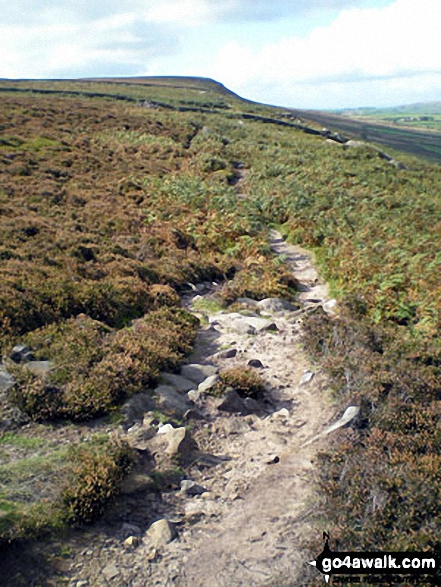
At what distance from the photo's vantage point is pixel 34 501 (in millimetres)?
6082

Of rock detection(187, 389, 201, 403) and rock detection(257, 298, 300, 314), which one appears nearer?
rock detection(187, 389, 201, 403)

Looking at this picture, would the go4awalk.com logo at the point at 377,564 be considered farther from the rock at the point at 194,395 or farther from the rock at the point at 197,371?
the rock at the point at 197,371

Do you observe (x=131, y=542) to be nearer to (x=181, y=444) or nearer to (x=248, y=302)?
(x=181, y=444)

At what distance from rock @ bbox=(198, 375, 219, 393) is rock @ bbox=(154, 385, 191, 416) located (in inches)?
12.7

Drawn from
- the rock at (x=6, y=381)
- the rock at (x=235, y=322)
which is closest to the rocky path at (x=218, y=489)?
the rock at (x=235, y=322)

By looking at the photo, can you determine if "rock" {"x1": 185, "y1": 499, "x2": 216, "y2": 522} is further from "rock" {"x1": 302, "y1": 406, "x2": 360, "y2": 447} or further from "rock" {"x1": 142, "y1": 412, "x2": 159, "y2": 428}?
"rock" {"x1": 302, "y1": 406, "x2": 360, "y2": 447}

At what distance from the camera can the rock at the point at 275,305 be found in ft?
44.6

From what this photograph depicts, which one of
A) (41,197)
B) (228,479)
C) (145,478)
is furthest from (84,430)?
(41,197)

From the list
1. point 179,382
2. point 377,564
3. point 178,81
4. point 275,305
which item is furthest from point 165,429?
point 178,81

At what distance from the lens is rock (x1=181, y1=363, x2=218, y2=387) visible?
973 centimetres

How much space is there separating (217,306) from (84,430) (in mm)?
6674

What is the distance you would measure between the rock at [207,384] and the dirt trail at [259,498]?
68 cm

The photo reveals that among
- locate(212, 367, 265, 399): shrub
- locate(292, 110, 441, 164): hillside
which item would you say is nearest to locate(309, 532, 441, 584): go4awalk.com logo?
locate(212, 367, 265, 399): shrub

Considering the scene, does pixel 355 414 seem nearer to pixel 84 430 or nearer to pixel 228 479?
pixel 228 479
